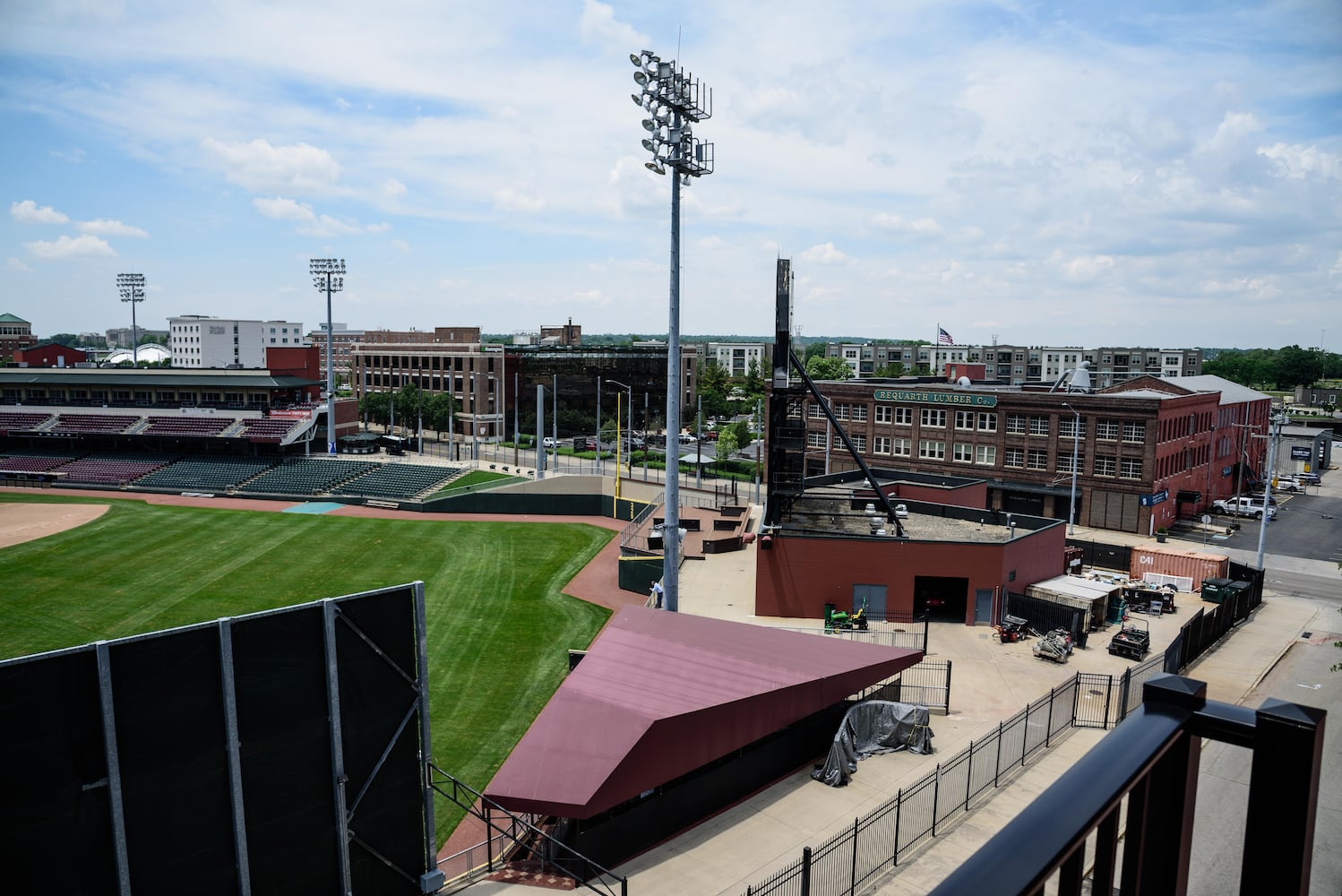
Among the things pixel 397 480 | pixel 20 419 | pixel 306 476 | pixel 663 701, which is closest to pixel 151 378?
pixel 20 419

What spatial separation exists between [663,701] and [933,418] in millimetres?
51149

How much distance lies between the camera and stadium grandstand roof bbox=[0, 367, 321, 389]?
86438 millimetres

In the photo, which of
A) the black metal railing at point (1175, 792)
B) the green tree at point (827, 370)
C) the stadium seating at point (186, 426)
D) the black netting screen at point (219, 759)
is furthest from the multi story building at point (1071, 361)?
the black metal railing at point (1175, 792)

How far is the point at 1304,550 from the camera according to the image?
5219cm

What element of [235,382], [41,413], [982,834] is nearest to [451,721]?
[982,834]

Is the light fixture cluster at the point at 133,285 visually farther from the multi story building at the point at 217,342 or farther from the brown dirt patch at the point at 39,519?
the brown dirt patch at the point at 39,519

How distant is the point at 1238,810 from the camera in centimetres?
A: 1909

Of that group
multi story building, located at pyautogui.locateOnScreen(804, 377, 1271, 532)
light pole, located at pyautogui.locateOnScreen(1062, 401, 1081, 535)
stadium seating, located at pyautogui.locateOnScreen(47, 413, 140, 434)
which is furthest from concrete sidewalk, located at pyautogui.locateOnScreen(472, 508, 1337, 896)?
stadium seating, located at pyautogui.locateOnScreen(47, 413, 140, 434)

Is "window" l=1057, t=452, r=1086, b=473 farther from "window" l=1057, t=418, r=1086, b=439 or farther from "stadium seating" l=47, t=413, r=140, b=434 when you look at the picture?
"stadium seating" l=47, t=413, r=140, b=434

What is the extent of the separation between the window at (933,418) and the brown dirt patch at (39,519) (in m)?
59.0

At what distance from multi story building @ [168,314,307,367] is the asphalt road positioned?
105 m

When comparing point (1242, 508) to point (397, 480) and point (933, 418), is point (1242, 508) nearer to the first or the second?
point (933, 418)

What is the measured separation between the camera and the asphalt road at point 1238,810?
16.0m

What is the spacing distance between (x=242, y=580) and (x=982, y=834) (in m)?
38.9
